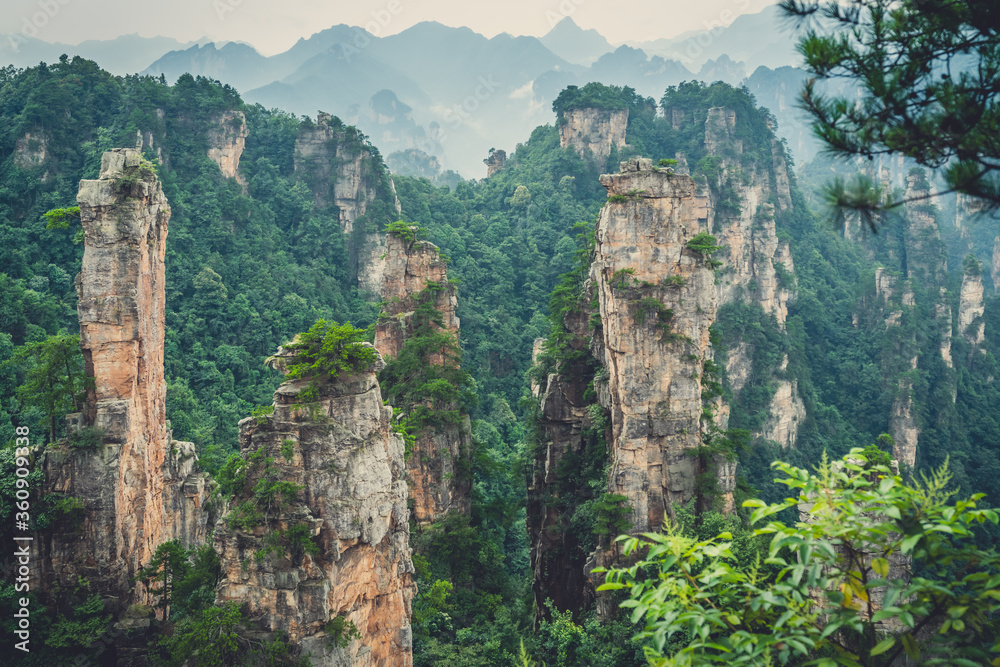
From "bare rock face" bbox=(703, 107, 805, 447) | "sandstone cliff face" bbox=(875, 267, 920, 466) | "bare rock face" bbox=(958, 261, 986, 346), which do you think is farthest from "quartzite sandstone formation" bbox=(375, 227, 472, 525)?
"bare rock face" bbox=(958, 261, 986, 346)

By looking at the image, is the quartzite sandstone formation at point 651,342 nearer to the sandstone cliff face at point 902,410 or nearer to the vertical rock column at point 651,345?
the vertical rock column at point 651,345

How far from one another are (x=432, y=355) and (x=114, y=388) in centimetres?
1381

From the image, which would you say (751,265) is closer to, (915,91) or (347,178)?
(347,178)

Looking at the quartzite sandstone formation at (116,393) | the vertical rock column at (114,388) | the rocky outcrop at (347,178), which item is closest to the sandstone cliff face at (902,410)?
the rocky outcrop at (347,178)

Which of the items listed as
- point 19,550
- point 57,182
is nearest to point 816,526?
point 19,550

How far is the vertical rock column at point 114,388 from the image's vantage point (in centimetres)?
1845

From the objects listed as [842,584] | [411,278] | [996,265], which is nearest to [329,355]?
[842,584]

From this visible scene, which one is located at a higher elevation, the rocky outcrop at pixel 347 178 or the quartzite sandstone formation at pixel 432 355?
the rocky outcrop at pixel 347 178

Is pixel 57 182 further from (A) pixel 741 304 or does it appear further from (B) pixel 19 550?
(A) pixel 741 304

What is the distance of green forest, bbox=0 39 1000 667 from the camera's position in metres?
16.1

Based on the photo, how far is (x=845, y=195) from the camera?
6.00 m

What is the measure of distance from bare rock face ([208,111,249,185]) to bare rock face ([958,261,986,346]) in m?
57.1

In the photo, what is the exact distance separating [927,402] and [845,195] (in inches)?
2167

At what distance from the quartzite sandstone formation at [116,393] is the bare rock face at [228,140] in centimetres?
3229
